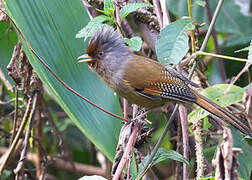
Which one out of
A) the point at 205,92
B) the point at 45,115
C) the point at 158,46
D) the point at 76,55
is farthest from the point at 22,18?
the point at 45,115

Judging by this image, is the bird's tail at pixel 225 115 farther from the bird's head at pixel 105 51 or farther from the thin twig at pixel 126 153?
the bird's head at pixel 105 51

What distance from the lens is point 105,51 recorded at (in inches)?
92.9

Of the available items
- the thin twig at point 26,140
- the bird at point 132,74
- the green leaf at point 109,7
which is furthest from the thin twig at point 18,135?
the green leaf at point 109,7

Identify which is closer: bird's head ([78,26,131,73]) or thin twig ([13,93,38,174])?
bird's head ([78,26,131,73])

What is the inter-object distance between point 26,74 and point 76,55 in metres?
0.54

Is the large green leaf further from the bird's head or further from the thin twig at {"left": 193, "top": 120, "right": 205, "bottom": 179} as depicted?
the thin twig at {"left": 193, "top": 120, "right": 205, "bottom": 179}

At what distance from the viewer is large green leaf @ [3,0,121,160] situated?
1.86m

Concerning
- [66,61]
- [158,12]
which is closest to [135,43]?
[66,61]

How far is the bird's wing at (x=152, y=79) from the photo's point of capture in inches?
91.7

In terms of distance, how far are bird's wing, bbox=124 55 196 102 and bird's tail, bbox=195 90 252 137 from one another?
244mm

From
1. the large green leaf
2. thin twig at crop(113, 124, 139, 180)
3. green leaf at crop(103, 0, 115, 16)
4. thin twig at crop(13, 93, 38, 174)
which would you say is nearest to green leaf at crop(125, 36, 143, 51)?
green leaf at crop(103, 0, 115, 16)

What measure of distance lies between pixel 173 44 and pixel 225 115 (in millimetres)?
459

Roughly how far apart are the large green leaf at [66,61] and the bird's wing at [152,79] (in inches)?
9.7

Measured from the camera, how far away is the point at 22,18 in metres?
1.89
